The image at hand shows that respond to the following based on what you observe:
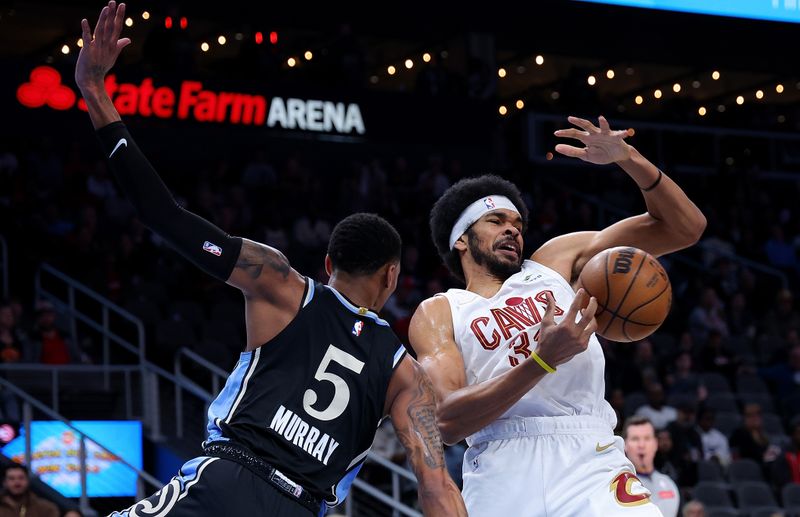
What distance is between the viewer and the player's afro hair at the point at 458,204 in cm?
561

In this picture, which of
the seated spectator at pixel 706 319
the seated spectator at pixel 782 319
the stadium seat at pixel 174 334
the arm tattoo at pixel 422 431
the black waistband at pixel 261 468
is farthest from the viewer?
the seated spectator at pixel 782 319

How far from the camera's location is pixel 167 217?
150 inches

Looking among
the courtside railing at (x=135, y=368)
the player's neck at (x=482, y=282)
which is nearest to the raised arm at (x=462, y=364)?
the player's neck at (x=482, y=282)

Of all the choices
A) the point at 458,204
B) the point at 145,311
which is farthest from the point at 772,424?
the point at 458,204

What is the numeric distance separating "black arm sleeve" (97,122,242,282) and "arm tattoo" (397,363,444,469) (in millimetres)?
816

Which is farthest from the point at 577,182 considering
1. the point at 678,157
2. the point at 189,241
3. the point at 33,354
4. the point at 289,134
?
the point at 189,241

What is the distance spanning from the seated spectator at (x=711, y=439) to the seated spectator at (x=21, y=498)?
7371 millimetres

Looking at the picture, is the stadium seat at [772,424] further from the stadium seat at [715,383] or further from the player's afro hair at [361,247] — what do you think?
the player's afro hair at [361,247]

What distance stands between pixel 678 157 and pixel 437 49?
4675mm

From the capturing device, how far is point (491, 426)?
16.6 feet

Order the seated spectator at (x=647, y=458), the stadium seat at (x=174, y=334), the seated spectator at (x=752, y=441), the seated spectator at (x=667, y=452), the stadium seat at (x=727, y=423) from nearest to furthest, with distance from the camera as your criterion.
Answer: the seated spectator at (x=647, y=458)
the seated spectator at (x=667, y=452)
the stadium seat at (x=174, y=334)
the seated spectator at (x=752, y=441)
the stadium seat at (x=727, y=423)

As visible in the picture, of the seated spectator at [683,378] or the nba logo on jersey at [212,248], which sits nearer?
the nba logo on jersey at [212,248]

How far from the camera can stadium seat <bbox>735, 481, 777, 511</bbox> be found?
42.3 ft

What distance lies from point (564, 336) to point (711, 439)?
9.93 m
